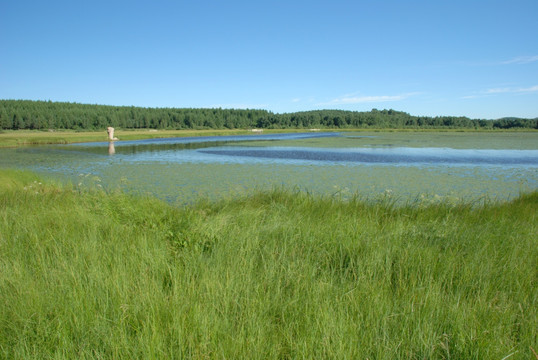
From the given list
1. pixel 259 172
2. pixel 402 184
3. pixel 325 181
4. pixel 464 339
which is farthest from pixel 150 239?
pixel 259 172

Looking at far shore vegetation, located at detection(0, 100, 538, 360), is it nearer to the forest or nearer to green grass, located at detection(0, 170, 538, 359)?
green grass, located at detection(0, 170, 538, 359)

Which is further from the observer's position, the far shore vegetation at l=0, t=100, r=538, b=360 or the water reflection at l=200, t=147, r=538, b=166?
the water reflection at l=200, t=147, r=538, b=166

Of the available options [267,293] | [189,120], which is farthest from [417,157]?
[189,120]

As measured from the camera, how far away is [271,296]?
2.66m

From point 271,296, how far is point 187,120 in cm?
12877

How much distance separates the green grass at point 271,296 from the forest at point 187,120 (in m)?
97.0

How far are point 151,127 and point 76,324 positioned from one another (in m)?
118

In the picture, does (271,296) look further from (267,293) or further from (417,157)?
(417,157)

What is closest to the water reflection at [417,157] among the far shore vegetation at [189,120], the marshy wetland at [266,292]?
the marshy wetland at [266,292]

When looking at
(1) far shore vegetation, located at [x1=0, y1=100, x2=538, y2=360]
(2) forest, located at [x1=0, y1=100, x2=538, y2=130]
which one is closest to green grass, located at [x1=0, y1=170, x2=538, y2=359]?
(1) far shore vegetation, located at [x1=0, y1=100, x2=538, y2=360]

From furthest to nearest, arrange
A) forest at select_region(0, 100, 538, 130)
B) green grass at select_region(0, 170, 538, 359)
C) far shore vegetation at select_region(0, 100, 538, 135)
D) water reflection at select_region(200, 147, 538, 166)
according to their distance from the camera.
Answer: far shore vegetation at select_region(0, 100, 538, 135) → forest at select_region(0, 100, 538, 130) → water reflection at select_region(200, 147, 538, 166) → green grass at select_region(0, 170, 538, 359)

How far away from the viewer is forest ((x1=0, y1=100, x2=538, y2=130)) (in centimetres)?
8603

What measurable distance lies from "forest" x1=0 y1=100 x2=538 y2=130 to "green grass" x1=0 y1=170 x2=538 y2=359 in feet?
318

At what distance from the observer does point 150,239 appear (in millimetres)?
3896
